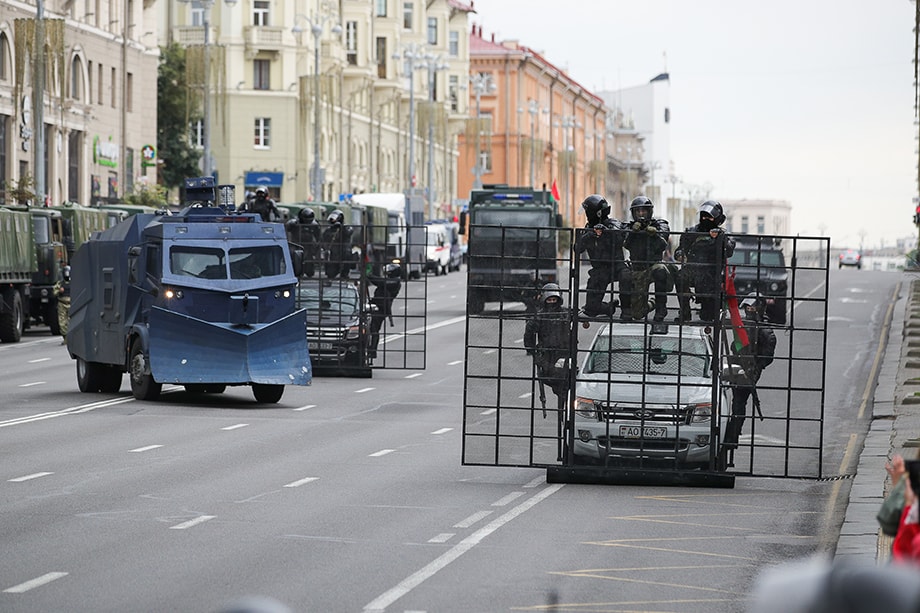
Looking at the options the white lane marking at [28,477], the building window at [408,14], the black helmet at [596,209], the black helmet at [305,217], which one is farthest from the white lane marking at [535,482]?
the building window at [408,14]

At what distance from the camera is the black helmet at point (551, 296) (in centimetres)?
1573

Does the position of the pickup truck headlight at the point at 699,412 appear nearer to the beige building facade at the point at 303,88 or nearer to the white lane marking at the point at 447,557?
the white lane marking at the point at 447,557

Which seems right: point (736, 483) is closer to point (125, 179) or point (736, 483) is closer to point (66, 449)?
point (66, 449)

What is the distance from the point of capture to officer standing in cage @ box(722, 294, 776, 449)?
50.4 ft

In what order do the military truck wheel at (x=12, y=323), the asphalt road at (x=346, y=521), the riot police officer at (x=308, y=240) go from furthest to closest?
the military truck wheel at (x=12, y=323) < the riot police officer at (x=308, y=240) < the asphalt road at (x=346, y=521)

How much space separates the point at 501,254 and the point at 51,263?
1060 inches

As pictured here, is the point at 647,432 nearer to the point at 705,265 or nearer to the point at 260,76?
the point at 705,265

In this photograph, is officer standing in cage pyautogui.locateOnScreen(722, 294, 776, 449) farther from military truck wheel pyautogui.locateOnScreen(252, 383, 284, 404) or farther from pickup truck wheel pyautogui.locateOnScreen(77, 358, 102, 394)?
pickup truck wheel pyautogui.locateOnScreen(77, 358, 102, 394)

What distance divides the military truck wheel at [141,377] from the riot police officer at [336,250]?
20.2ft

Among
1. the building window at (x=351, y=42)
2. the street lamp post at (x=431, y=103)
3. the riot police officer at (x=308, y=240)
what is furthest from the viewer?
the building window at (x=351, y=42)

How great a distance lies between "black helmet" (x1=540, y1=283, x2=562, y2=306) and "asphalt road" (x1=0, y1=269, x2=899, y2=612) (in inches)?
62.6

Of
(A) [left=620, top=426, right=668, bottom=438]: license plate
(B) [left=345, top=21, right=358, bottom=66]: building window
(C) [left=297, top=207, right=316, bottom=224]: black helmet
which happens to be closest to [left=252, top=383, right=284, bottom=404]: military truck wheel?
(C) [left=297, top=207, right=316, bottom=224]: black helmet

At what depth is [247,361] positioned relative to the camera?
77.6ft

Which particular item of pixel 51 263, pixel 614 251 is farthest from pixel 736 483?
pixel 51 263
